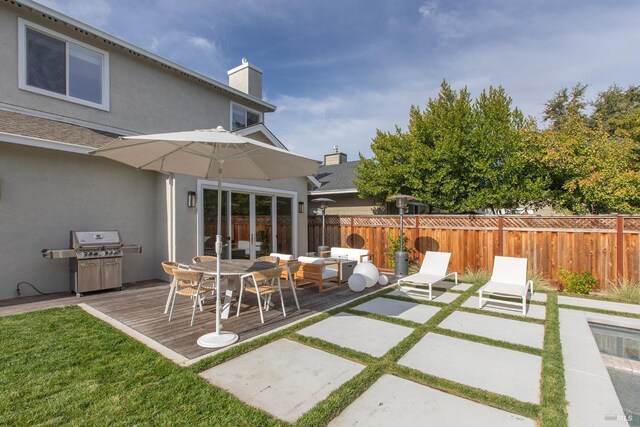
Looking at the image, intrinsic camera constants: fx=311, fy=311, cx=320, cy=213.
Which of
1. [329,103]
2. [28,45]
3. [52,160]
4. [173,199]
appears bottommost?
[173,199]

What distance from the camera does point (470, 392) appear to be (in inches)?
134

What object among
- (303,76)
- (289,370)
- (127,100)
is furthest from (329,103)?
(289,370)

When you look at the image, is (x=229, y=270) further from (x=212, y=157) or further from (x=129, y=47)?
(x=129, y=47)

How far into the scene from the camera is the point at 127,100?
10008mm

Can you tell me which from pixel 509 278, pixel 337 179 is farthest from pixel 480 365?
pixel 337 179

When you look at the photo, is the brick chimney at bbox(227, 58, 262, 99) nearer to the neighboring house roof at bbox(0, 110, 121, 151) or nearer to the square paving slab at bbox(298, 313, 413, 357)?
the neighboring house roof at bbox(0, 110, 121, 151)

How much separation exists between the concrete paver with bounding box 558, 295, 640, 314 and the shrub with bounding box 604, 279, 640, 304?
13.1 inches

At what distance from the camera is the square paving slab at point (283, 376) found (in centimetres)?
322

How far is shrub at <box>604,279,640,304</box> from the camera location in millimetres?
7387

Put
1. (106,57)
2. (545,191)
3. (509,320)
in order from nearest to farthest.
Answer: (509,320) < (106,57) < (545,191)

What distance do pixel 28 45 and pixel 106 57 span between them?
1.79 metres

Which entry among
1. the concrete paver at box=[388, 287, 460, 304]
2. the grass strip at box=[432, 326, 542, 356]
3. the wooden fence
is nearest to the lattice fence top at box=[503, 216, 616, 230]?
the wooden fence

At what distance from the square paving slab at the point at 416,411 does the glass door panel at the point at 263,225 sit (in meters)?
7.88

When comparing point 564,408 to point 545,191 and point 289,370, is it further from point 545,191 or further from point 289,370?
point 545,191
